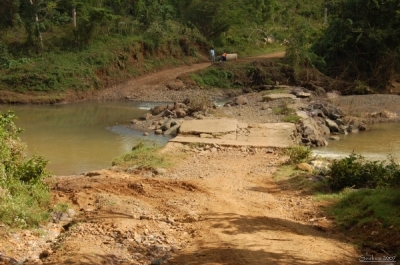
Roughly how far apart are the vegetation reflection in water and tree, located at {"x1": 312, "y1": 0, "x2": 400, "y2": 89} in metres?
11.3

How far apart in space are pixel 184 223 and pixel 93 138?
36.7ft

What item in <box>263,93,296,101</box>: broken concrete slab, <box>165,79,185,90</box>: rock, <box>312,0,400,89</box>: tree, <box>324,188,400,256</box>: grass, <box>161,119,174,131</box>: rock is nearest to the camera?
A: <box>324,188,400,256</box>: grass

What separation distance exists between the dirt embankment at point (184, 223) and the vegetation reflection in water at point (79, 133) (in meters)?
3.90

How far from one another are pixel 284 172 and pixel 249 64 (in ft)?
65.4

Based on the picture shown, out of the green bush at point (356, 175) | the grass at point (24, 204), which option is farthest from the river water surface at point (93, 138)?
the green bush at point (356, 175)

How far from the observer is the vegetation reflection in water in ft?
49.3

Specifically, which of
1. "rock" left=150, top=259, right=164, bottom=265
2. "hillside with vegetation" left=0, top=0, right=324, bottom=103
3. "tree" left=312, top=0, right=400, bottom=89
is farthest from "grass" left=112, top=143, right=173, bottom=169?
"tree" left=312, top=0, right=400, bottom=89

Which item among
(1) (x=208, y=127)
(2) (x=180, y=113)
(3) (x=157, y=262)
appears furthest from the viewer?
(2) (x=180, y=113)

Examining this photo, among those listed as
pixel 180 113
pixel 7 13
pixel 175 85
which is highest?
pixel 7 13

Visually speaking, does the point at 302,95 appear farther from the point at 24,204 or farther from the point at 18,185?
the point at 24,204

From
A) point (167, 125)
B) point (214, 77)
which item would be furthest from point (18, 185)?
point (214, 77)

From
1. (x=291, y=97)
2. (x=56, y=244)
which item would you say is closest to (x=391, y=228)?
(x=56, y=244)

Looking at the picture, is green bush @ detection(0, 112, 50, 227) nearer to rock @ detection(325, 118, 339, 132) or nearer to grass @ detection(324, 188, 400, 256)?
grass @ detection(324, 188, 400, 256)

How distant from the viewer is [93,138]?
18203 millimetres
